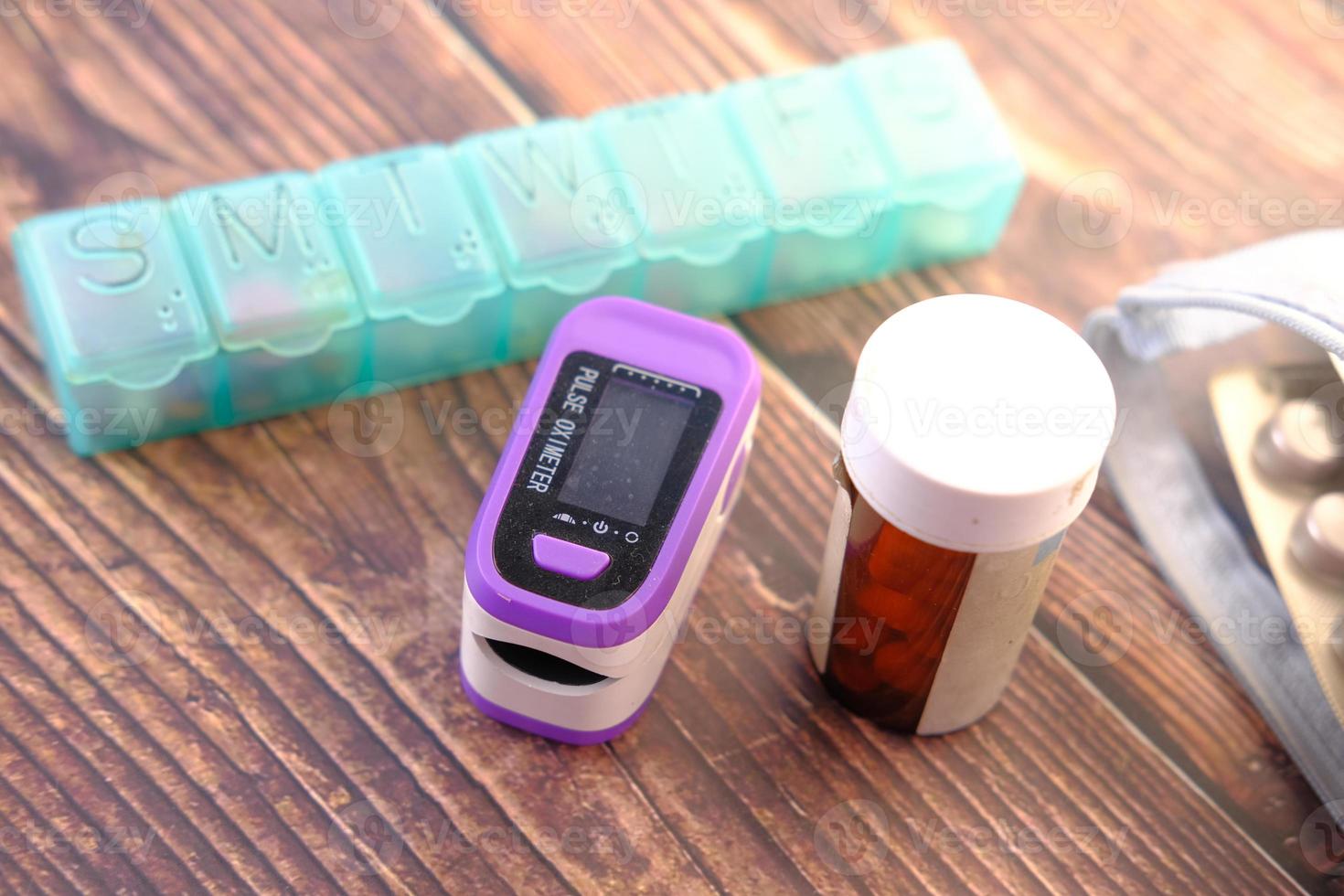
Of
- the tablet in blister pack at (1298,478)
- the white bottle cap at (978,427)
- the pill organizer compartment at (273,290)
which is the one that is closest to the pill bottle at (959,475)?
the white bottle cap at (978,427)

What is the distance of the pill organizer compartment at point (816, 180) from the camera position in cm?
76

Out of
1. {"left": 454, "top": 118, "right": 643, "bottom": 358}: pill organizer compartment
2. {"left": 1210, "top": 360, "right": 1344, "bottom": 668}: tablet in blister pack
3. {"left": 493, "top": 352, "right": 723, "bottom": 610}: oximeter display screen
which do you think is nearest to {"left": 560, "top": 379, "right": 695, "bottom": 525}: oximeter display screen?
{"left": 493, "top": 352, "right": 723, "bottom": 610}: oximeter display screen

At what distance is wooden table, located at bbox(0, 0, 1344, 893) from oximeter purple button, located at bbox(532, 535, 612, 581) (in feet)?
0.34

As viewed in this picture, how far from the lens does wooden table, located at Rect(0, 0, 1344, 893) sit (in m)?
0.63

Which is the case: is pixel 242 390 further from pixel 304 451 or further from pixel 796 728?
pixel 796 728

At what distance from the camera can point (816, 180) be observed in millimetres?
758

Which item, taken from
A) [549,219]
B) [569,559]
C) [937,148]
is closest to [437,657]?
[569,559]

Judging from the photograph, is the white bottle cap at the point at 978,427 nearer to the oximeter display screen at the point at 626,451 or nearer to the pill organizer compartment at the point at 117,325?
the oximeter display screen at the point at 626,451

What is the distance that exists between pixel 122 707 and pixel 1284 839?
0.50 meters

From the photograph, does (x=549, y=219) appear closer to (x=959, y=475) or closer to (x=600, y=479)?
(x=600, y=479)

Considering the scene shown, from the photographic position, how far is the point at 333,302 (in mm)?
709

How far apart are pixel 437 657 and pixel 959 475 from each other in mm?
262

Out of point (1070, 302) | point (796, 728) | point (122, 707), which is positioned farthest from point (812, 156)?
point (122, 707)

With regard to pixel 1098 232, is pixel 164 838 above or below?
below
